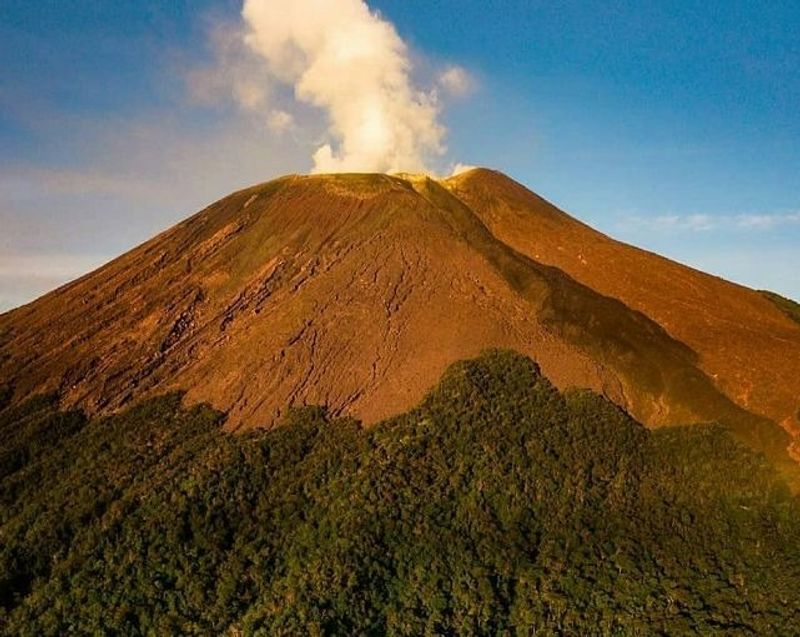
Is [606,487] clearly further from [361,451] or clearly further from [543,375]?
[361,451]

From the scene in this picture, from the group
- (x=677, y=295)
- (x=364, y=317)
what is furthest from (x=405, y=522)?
(x=677, y=295)

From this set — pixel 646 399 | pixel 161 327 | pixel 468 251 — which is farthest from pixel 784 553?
pixel 161 327

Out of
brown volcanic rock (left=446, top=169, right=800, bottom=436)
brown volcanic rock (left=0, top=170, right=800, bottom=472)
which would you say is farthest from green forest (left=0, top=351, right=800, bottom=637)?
brown volcanic rock (left=446, top=169, right=800, bottom=436)

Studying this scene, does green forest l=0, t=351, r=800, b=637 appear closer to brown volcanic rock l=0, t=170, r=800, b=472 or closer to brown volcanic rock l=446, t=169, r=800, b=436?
brown volcanic rock l=0, t=170, r=800, b=472

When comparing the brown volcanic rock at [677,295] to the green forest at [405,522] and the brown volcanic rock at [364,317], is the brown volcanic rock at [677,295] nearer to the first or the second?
the brown volcanic rock at [364,317]

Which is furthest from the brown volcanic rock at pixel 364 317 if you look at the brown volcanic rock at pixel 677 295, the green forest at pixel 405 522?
the green forest at pixel 405 522

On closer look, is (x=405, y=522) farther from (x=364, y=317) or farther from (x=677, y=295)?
(x=677, y=295)
